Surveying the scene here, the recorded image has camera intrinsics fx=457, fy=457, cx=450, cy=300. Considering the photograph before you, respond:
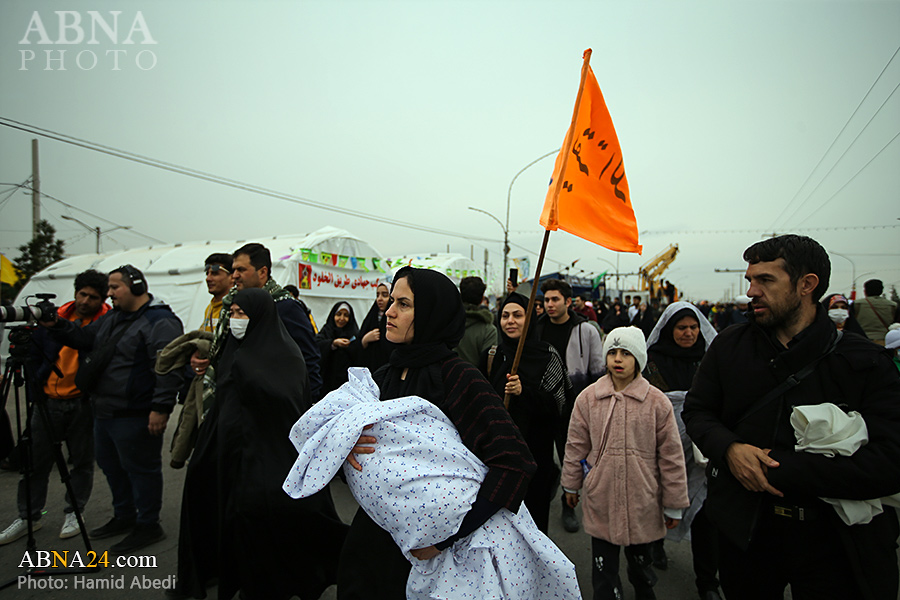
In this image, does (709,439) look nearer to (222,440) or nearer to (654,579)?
(654,579)

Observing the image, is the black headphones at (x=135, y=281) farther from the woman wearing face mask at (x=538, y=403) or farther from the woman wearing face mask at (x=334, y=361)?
the woman wearing face mask at (x=538, y=403)

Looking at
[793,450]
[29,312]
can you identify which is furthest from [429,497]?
[29,312]

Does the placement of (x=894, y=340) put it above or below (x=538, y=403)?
above

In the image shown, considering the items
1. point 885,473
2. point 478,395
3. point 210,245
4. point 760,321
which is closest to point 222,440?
point 478,395

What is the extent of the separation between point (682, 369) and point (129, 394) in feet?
13.5

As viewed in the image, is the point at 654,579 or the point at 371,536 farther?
the point at 654,579

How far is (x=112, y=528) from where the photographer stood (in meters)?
3.72

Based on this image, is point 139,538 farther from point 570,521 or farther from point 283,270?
point 283,270

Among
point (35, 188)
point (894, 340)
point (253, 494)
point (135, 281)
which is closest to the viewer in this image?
point (253, 494)

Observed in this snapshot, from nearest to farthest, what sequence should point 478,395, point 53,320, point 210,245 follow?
point 478,395
point 53,320
point 210,245

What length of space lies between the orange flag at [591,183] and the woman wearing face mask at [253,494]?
1.83m

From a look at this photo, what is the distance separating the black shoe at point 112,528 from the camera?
366cm

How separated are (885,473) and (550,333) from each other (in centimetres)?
271

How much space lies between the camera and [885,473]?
1.63 meters
